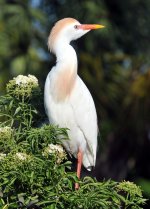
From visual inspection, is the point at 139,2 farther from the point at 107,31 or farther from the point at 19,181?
the point at 19,181

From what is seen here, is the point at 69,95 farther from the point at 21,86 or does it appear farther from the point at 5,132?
the point at 5,132

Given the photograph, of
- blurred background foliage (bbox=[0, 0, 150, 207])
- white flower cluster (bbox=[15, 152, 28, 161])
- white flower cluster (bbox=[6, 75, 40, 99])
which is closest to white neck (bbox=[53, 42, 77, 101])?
white flower cluster (bbox=[6, 75, 40, 99])

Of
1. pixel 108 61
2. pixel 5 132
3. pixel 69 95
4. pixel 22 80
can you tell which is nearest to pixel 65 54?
pixel 69 95

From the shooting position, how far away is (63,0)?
1248 cm

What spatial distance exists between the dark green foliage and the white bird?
3.04 feet

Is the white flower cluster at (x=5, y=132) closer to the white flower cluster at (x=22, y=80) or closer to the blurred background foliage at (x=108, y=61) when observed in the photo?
the white flower cluster at (x=22, y=80)

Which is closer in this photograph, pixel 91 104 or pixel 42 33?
pixel 91 104

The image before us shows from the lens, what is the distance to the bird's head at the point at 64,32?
463 centimetres

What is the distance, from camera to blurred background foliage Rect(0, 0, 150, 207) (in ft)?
30.8

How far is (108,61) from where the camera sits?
11273mm

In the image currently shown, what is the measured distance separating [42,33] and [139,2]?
A: 1.65m

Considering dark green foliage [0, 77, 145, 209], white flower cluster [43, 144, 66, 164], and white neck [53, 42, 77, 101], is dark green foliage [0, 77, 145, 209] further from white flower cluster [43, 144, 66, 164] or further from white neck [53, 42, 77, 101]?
white neck [53, 42, 77, 101]

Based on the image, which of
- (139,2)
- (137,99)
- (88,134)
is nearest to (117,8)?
(139,2)

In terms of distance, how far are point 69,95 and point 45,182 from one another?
47.8 inches
